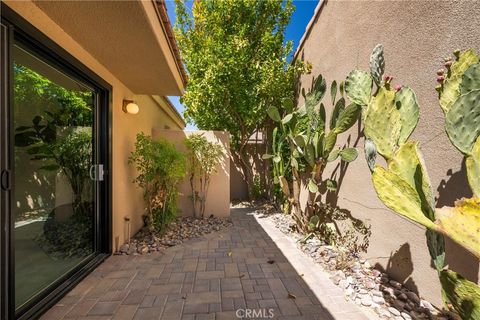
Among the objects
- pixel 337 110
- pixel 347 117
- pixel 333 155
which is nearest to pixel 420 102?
pixel 347 117

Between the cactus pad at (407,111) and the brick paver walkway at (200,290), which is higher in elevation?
the cactus pad at (407,111)

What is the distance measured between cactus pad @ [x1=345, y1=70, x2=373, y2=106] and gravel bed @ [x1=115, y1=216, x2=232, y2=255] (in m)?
4.05

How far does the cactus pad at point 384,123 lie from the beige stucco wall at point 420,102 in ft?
1.77

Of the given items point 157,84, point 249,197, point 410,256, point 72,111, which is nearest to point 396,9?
point 410,256

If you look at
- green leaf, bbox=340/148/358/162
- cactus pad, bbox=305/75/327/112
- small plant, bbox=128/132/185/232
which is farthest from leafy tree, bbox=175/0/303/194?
green leaf, bbox=340/148/358/162

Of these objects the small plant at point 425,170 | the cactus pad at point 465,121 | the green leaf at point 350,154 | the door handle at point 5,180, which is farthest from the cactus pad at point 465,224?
the door handle at point 5,180

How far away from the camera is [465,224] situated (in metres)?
1.56

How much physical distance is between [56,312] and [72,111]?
246 centimetres

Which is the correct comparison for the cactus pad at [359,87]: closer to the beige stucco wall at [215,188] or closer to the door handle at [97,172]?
the beige stucco wall at [215,188]

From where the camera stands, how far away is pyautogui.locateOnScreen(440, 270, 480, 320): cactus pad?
1.67 metres

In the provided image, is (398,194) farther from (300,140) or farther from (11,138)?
(11,138)

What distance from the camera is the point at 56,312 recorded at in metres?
2.60

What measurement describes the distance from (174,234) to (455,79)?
199 inches

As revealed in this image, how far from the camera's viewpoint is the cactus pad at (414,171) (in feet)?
6.35
